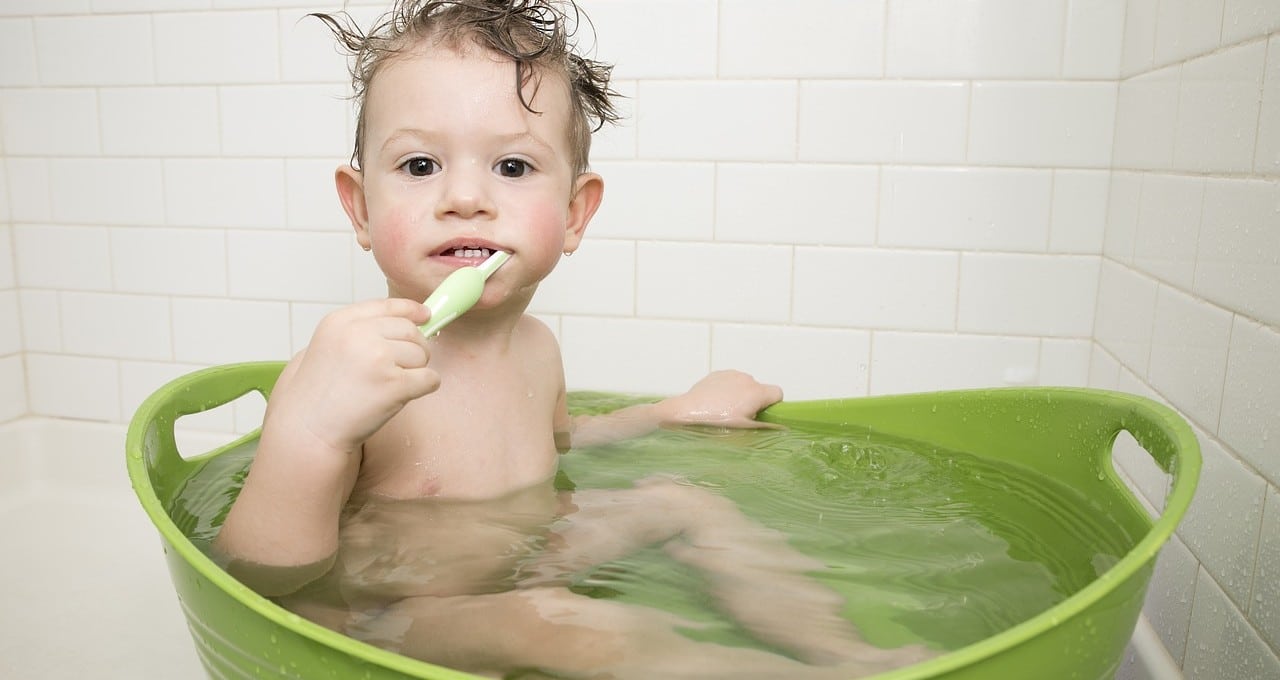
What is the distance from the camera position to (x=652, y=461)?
126 centimetres

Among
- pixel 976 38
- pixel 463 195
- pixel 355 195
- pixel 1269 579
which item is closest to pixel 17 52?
pixel 355 195

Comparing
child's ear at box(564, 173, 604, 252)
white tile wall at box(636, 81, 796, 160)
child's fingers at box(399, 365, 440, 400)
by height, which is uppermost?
white tile wall at box(636, 81, 796, 160)

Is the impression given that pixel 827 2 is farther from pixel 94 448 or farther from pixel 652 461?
pixel 94 448

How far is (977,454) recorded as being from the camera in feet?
3.87

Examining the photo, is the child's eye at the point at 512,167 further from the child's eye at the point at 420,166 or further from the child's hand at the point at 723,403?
the child's hand at the point at 723,403

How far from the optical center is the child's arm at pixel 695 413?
1337 mm

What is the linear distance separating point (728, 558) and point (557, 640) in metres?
0.24

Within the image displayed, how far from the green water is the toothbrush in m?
0.26

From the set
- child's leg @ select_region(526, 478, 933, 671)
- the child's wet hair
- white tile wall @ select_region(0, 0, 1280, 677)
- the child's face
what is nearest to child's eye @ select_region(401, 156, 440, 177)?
the child's face

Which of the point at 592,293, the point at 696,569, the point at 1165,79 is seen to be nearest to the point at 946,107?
the point at 1165,79

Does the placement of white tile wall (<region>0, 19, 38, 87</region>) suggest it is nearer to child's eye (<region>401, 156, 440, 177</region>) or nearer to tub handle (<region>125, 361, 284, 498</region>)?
tub handle (<region>125, 361, 284, 498</region>)

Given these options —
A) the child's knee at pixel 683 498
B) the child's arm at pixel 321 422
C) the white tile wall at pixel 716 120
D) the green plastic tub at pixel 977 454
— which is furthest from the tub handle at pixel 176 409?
the white tile wall at pixel 716 120

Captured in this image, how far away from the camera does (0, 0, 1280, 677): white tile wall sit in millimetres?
1525

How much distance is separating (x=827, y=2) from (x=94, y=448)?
156 cm
